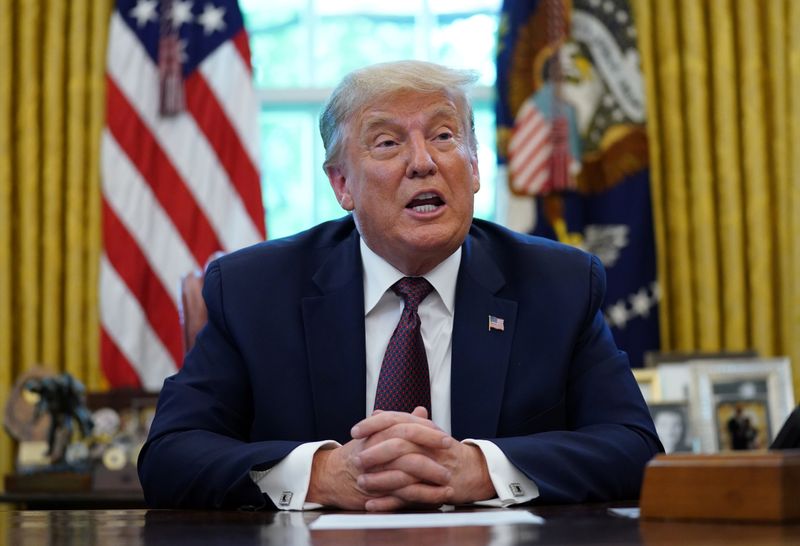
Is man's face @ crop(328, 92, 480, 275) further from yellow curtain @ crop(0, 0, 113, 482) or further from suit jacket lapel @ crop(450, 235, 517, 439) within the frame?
yellow curtain @ crop(0, 0, 113, 482)

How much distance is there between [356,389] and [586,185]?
2.32m

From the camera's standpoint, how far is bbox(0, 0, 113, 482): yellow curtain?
430 centimetres

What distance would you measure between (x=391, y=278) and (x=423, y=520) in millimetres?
938

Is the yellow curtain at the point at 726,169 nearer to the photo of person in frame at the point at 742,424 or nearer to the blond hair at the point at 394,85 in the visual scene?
the photo of person in frame at the point at 742,424

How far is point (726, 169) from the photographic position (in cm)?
419

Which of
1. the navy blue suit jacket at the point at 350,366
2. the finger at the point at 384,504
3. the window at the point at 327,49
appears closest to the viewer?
the finger at the point at 384,504

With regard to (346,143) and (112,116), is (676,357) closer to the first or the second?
(346,143)

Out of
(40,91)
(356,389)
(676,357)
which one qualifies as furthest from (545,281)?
(40,91)

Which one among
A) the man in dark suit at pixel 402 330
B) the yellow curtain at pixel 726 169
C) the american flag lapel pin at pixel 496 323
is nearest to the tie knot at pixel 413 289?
the man in dark suit at pixel 402 330

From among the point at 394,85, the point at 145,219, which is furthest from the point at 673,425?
the point at 145,219

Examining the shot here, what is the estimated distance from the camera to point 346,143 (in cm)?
243

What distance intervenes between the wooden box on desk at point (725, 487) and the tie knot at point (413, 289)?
3.33 ft

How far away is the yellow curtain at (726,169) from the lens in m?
4.18

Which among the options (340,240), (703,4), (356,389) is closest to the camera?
(356,389)
